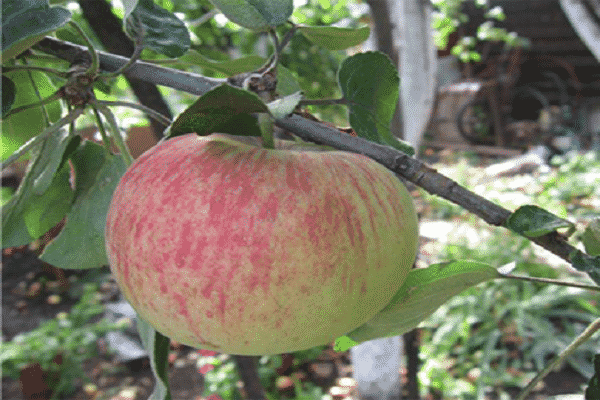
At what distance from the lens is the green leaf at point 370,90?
448mm

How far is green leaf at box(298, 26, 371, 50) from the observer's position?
0.44 meters

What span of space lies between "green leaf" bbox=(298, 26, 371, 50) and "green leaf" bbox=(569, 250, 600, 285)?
0.23m

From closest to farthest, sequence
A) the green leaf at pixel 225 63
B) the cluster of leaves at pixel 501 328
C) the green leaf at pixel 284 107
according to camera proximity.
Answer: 1. the green leaf at pixel 284 107
2. the green leaf at pixel 225 63
3. the cluster of leaves at pixel 501 328

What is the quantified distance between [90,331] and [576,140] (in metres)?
4.97

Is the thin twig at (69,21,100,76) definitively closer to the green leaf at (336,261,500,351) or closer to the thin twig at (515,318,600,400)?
the green leaf at (336,261,500,351)

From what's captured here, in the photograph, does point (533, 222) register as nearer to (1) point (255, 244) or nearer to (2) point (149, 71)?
(1) point (255, 244)

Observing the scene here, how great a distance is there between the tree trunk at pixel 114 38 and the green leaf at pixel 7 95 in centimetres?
55

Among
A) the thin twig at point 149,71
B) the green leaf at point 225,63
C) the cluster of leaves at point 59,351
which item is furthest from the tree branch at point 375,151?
the cluster of leaves at point 59,351

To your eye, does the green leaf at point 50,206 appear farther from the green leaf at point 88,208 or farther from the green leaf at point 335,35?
the green leaf at point 335,35

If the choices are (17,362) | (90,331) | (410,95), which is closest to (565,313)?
(410,95)

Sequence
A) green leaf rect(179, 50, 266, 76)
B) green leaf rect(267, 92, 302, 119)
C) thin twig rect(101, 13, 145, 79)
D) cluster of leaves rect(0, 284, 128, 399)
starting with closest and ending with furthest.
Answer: green leaf rect(267, 92, 302, 119)
thin twig rect(101, 13, 145, 79)
green leaf rect(179, 50, 266, 76)
cluster of leaves rect(0, 284, 128, 399)

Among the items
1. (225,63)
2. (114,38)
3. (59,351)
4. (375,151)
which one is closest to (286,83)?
(225,63)

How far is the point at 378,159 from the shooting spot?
40 centimetres

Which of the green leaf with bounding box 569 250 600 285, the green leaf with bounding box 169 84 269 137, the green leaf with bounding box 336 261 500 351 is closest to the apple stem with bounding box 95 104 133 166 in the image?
the green leaf with bounding box 169 84 269 137
